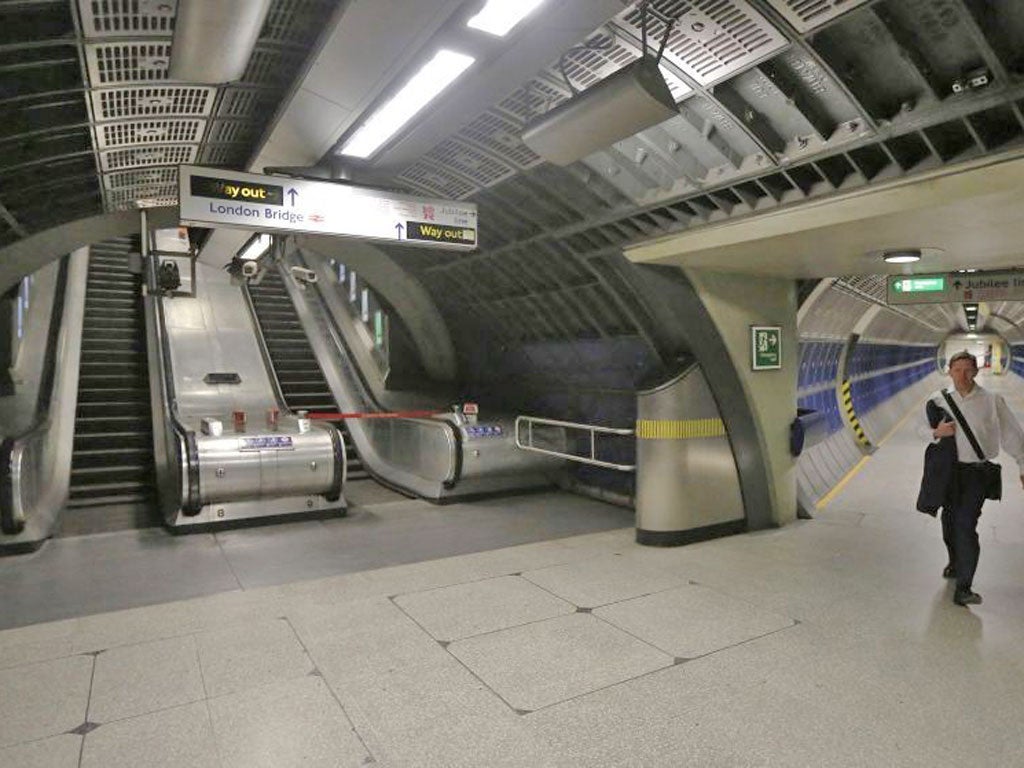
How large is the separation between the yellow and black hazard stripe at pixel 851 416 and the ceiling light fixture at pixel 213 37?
11173 mm

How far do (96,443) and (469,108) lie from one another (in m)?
7.18

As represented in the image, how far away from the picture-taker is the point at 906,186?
155 inches

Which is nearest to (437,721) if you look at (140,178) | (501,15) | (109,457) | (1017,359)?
(501,15)

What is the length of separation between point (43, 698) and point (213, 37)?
143 inches

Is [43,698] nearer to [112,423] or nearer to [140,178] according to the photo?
[140,178]

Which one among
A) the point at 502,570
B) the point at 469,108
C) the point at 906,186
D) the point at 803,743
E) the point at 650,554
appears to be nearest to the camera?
the point at 803,743

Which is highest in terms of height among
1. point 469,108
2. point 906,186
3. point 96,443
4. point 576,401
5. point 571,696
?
point 469,108

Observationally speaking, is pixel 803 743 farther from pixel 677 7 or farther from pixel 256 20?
pixel 256 20

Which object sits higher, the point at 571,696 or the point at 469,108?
the point at 469,108

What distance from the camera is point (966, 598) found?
4508 millimetres

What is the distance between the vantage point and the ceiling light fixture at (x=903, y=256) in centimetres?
552

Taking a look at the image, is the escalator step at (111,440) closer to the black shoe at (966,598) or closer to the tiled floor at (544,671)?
the tiled floor at (544,671)

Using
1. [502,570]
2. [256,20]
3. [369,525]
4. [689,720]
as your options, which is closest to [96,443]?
[369,525]

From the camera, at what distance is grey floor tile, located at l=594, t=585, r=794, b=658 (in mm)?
3988
